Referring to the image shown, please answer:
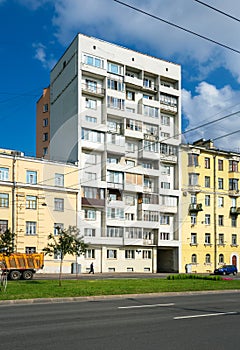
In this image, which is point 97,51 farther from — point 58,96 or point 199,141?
point 199,141

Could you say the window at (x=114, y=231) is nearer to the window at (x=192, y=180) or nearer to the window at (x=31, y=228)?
the window at (x=31, y=228)

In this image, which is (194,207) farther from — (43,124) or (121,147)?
(43,124)

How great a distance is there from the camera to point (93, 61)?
57.7 meters

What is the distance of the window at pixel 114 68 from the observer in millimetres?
59263

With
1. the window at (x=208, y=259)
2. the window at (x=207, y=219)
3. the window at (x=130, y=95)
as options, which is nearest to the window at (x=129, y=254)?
the window at (x=208, y=259)

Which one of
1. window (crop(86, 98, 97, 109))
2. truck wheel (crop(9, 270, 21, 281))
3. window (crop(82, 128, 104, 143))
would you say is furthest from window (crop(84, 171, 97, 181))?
truck wheel (crop(9, 270, 21, 281))

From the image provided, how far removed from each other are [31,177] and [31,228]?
5684 millimetres

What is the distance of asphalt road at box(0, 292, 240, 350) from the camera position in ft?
28.0

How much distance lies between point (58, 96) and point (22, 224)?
21969 mm

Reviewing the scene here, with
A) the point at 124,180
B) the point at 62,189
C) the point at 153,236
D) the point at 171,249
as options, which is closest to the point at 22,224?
the point at 62,189

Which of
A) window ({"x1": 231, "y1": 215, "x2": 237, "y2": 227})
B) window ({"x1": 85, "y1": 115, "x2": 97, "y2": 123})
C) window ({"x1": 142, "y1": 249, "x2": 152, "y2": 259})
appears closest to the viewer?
window ({"x1": 85, "y1": 115, "x2": 97, "y2": 123})

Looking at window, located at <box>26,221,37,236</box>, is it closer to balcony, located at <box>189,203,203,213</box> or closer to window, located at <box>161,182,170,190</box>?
window, located at <box>161,182,170,190</box>

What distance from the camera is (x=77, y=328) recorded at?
10430 millimetres

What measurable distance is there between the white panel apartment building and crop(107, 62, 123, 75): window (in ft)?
0.43
